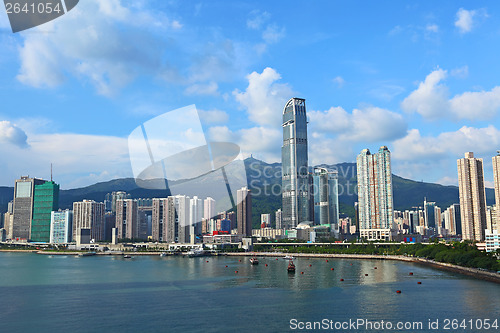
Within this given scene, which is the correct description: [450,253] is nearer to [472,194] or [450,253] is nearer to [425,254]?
[425,254]

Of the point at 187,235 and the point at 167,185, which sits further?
the point at 187,235

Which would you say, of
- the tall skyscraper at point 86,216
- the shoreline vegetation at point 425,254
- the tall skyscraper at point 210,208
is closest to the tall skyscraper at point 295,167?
the shoreline vegetation at point 425,254

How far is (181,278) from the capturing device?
3312 cm

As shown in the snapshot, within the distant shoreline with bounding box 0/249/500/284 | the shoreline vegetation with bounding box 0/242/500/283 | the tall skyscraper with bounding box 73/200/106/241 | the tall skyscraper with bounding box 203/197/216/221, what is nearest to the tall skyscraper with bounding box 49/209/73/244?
the tall skyscraper with bounding box 73/200/106/241

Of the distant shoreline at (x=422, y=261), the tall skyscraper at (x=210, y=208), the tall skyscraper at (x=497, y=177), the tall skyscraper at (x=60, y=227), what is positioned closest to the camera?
the tall skyscraper at (x=210, y=208)

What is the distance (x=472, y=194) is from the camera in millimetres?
67062

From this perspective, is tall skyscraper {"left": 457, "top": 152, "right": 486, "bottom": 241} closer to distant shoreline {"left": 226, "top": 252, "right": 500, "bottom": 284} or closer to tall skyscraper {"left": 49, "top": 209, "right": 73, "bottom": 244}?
distant shoreline {"left": 226, "top": 252, "right": 500, "bottom": 284}

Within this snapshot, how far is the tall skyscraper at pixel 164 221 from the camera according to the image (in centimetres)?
9025

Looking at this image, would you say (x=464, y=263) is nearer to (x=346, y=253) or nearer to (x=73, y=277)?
(x=346, y=253)

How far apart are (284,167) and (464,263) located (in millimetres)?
88331

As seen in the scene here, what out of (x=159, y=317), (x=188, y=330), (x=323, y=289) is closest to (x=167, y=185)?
(x=188, y=330)

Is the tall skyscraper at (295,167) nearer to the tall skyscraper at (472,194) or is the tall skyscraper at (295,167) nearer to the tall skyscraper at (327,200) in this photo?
the tall skyscraper at (327,200)

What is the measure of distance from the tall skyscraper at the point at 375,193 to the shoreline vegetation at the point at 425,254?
19.9m

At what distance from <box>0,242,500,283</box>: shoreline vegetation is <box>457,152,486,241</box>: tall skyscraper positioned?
1196 centimetres
